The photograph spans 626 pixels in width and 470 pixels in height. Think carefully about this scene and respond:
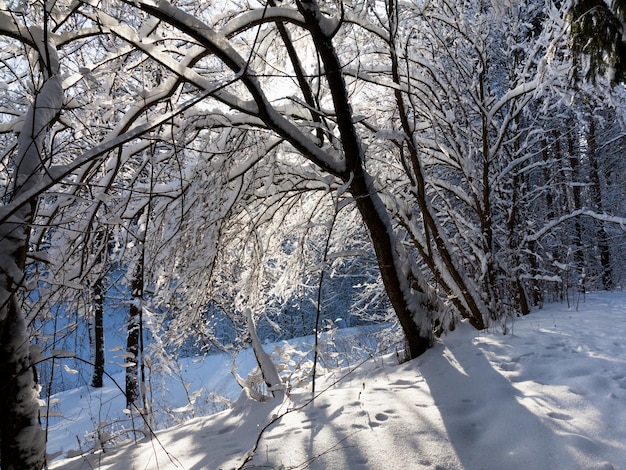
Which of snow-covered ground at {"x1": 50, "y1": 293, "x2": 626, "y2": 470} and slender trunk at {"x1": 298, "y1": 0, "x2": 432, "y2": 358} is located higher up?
slender trunk at {"x1": 298, "y1": 0, "x2": 432, "y2": 358}

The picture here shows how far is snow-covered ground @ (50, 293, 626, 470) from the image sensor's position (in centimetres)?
184

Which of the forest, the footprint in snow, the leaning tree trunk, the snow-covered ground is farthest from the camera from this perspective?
the footprint in snow

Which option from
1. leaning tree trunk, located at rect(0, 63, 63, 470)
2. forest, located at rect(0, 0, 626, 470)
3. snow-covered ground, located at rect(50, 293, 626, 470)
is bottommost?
snow-covered ground, located at rect(50, 293, 626, 470)

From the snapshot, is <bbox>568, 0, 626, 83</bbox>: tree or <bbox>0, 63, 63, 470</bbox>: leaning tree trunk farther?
<bbox>568, 0, 626, 83</bbox>: tree

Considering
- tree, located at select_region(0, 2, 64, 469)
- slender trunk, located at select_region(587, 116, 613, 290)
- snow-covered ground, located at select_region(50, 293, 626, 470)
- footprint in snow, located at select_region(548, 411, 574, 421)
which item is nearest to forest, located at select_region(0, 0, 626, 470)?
tree, located at select_region(0, 2, 64, 469)

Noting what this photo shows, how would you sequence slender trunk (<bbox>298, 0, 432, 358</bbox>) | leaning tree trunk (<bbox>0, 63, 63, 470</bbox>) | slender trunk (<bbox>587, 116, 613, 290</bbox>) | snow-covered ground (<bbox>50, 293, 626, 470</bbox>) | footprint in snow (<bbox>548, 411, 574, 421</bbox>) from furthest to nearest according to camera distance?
1. slender trunk (<bbox>587, 116, 613, 290</bbox>)
2. slender trunk (<bbox>298, 0, 432, 358</bbox>)
3. footprint in snow (<bbox>548, 411, 574, 421</bbox>)
4. snow-covered ground (<bbox>50, 293, 626, 470</bbox>)
5. leaning tree trunk (<bbox>0, 63, 63, 470</bbox>)

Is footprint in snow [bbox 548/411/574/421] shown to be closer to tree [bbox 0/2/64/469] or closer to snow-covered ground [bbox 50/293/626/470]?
snow-covered ground [bbox 50/293/626/470]

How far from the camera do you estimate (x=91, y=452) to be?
2662mm

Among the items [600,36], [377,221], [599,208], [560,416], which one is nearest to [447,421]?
[560,416]

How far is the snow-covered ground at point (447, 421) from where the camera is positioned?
184 cm

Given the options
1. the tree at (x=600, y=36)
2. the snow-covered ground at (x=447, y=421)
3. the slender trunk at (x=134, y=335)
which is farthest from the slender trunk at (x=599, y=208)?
the slender trunk at (x=134, y=335)

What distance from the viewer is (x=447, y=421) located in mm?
2180

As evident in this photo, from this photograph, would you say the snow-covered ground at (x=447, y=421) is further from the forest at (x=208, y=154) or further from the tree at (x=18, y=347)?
the tree at (x=18, y=347)

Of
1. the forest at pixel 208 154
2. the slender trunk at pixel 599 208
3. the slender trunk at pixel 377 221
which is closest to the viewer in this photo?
the forest at pixel 208 154
